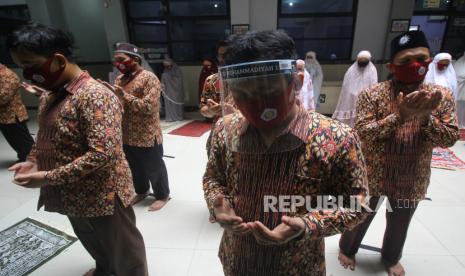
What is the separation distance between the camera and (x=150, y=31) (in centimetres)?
673

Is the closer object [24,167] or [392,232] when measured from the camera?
[24,167]

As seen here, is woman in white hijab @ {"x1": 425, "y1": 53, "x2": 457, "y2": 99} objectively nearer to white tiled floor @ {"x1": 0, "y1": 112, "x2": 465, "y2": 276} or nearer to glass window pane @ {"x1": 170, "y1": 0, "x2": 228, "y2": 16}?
white tiled floor @ {"x1": 0, "y1": 112, "x2": 465, "y2": 276}

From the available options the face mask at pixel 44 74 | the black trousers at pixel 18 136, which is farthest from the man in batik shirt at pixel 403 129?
the black trousers at pixel 18 136

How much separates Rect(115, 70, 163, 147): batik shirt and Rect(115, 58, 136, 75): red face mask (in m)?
0.05

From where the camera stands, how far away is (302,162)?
2.47ft

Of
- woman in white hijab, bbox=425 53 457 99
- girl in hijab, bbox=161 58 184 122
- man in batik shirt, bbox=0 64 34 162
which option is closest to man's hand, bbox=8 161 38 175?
man in batik shirt, bbox=0 64 34 162

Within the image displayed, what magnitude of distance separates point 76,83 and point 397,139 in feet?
5.49

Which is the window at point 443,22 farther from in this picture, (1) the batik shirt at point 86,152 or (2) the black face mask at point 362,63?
(1) the batik shirt at point 86,152

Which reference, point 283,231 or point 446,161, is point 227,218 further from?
point 446,161

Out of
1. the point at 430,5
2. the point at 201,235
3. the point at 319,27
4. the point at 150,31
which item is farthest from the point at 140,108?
the point at 430,5

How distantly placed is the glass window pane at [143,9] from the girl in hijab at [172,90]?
1.35m

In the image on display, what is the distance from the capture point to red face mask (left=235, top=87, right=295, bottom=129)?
0.70 meters

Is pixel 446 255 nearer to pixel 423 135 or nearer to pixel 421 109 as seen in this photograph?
pixel 423 135

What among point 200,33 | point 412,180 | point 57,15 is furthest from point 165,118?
point 412,180
